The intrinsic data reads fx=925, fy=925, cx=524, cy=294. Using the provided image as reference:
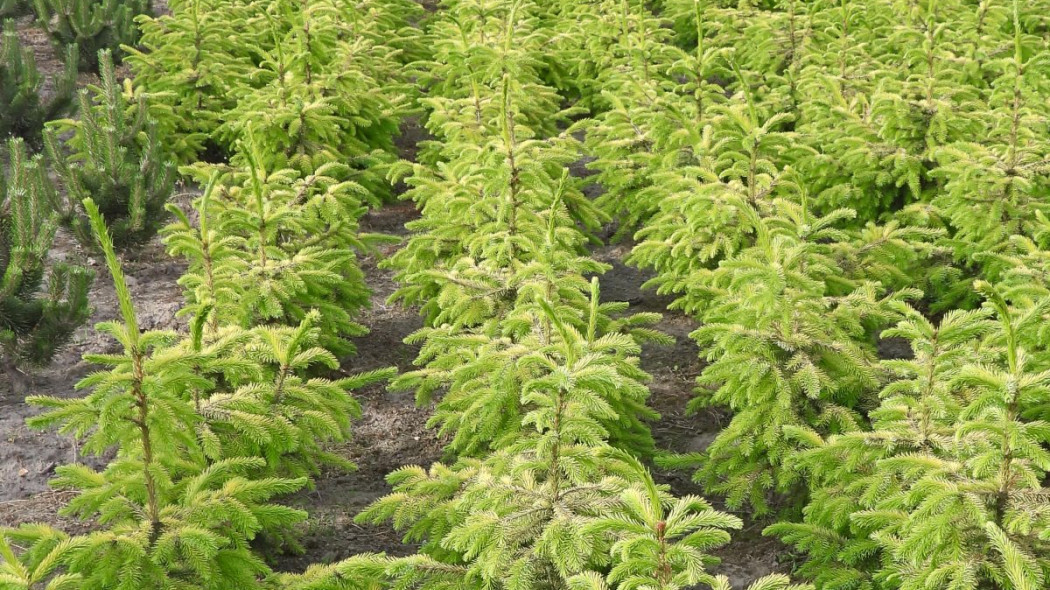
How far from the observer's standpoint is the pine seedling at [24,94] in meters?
9.33

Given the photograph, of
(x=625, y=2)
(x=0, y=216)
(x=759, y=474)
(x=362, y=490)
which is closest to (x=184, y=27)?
(x=0, y=216)

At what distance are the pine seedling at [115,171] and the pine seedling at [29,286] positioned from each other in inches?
35.5

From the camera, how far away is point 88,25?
37.5ft

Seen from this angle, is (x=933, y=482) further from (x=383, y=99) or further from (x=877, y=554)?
(x=383, y=99)

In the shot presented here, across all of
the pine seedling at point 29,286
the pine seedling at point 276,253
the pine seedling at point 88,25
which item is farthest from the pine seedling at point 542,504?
the pine seedling at point 88,25

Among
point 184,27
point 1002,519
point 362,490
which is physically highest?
point 184,27

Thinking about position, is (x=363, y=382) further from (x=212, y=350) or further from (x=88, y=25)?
(x=88, y=25)

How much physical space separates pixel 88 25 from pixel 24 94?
2491 millimetres

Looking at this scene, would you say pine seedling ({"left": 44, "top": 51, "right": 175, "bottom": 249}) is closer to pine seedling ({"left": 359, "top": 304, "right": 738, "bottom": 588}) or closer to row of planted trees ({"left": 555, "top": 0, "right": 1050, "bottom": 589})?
row of planted trees ({"left": 555, "top": 0, "right": 1050, "bottom": 589})

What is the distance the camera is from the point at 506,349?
5059 mm

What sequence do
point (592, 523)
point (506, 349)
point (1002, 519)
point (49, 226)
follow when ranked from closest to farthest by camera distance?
point (592, 523) < point (1002, 519) < point (506, 349) < point (49, 226)

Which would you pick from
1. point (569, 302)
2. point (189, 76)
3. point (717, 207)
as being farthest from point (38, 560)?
point (189, 76)

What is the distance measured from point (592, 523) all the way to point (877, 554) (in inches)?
76.7

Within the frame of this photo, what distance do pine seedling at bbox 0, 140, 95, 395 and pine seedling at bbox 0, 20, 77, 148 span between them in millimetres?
3236
